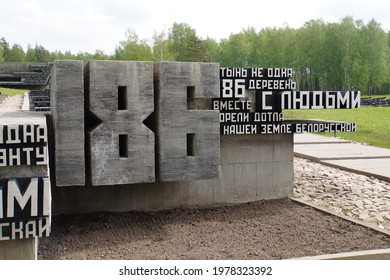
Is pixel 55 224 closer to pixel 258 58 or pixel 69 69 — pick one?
pixel 69 69

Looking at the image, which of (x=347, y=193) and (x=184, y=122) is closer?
(x=184, y=122)

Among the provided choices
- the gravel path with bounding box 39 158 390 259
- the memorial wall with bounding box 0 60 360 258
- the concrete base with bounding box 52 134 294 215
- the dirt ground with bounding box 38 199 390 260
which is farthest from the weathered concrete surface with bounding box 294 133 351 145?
the dirt ground with bounding box 38 199 390 260

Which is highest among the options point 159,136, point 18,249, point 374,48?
point 374,48

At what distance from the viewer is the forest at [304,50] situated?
45.8 m

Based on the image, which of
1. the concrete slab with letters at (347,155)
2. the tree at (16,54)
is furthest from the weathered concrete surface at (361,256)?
the tree at (16,54)

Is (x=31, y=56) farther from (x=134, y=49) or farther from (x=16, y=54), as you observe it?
(x=134, y=49)

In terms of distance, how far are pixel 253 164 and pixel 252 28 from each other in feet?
214

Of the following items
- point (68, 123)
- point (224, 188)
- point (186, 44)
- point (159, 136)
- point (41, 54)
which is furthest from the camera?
point (41, 54)

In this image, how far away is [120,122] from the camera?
20.6 ft

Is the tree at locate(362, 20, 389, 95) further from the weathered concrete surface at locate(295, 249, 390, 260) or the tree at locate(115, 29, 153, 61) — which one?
the weathered concrete surface at locate(295, 249, 390, 260)

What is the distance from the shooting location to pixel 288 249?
5727 millimetres

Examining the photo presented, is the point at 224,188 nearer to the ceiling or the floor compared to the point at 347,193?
nearer to the ceiling

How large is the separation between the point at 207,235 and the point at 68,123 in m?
2.33

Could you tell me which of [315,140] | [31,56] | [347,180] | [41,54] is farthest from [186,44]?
[347,180]
